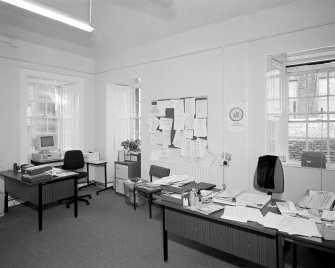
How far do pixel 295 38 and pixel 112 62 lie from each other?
3779mm

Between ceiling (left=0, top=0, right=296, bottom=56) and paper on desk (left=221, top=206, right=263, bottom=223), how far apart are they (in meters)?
2.70

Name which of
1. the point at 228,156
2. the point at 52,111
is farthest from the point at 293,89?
the point at 52,111

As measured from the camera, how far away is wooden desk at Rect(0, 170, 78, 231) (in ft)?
11.5

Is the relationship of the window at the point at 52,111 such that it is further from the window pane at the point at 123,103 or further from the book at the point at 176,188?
the book at the point at 176,188

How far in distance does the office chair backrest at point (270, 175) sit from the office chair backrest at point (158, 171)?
1699 millimetres

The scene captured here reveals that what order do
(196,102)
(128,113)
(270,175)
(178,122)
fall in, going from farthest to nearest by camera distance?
(128,113) → (178,122) → (196,102) → (270,175)

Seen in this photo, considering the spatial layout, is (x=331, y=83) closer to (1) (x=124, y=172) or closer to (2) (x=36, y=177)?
(1) (x=124, y=172)

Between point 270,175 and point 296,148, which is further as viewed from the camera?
point 296,148

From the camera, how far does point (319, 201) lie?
2.34 meters

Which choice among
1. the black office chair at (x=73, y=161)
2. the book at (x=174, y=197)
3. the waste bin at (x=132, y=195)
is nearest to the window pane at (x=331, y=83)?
the book at (x=174, y=197)

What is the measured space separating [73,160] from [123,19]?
2.98 meters

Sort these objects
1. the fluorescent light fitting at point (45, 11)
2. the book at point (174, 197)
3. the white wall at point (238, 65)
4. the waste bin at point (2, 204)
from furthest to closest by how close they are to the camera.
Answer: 1. the waste bin at point (2, 204)
2. the white wall at point (238, 65)
3. the book at point (174, 197)
4. the fluorescent light fitting at point (45, 11)

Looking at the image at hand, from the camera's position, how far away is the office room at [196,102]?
273cm

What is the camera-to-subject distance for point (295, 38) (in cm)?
331
